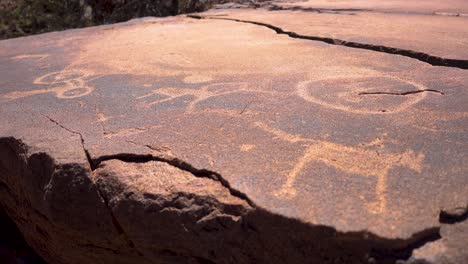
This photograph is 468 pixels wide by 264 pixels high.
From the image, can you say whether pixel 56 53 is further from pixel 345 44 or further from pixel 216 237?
pixel 216 237

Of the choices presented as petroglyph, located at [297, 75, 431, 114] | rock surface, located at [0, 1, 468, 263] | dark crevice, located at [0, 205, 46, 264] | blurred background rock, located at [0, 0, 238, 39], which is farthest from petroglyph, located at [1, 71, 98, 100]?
blurred background rock, located at [0, 0, 238, 39]

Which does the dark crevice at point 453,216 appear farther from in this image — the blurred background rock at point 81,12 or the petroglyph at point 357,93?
the blurred background rock at point 81,12

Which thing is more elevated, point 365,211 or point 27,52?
point 27,52

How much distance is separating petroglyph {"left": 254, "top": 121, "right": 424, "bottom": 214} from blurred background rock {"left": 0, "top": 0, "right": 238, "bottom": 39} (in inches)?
156

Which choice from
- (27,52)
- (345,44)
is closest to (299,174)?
(345,44)

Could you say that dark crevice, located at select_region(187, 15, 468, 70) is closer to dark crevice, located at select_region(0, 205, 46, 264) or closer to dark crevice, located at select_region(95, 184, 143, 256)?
dark crevice, located at select_region(95, 184, 143, 256)

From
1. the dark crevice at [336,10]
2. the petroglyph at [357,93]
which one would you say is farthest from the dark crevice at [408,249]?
the dark crevice at [336,10]

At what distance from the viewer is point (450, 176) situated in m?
0.77

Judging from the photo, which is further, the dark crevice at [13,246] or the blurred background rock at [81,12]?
the blurred background rock at [81,12]

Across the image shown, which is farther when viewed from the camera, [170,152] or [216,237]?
[170,152]

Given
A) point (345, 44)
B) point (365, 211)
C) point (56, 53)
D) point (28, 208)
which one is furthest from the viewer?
point (56, 53)

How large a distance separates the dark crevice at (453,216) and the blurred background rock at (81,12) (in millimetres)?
4216

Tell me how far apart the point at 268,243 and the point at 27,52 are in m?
1.76

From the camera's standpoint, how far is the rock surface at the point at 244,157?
0.71 meters
